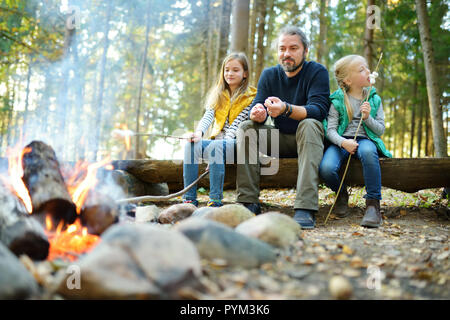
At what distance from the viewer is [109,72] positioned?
60.0 feet

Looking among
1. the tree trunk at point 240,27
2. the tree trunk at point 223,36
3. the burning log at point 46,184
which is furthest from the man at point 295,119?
the tree trunk at point 223,36

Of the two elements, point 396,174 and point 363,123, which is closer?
point 363,123

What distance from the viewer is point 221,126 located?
14.2 feet

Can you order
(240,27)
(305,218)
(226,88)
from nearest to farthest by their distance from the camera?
(305,218) < (226,88) < (240,27)

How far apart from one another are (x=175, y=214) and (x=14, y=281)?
184 cm

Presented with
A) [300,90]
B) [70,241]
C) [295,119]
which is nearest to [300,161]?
[295,119]

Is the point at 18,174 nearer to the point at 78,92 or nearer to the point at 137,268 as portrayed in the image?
the point at 137,268

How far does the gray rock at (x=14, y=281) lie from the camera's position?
1.52 metres

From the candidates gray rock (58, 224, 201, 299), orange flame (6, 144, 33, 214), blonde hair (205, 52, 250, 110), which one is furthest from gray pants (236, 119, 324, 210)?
orange flame (6, 144, 33, 214)

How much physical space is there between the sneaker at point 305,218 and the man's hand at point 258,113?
1.08m

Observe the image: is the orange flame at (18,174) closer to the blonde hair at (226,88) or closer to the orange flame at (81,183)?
the orange flame at (81,183)

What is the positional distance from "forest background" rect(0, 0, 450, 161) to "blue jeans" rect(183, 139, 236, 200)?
193 cm
